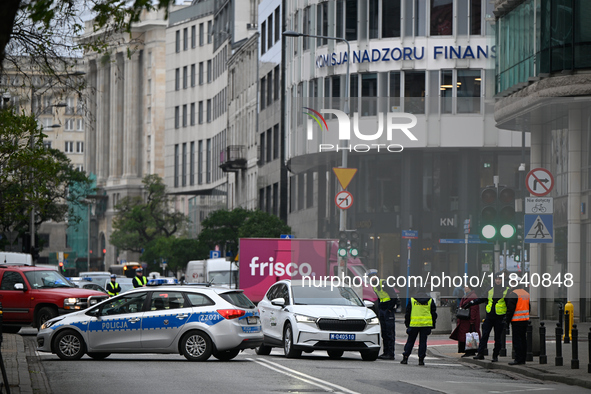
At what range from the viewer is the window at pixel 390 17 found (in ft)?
165

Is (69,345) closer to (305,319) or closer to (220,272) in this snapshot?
(305,319)

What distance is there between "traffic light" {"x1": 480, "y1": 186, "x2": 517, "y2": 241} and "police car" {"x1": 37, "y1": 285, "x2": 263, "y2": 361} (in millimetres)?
4587

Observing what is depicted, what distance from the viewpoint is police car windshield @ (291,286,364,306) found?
22000 millimetres

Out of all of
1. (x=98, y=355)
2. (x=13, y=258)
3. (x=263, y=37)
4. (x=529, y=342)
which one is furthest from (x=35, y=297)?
(x=263, y=37)

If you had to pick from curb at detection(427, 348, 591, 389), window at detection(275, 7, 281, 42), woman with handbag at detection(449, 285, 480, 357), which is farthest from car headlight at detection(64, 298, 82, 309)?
window at detection(275, 7, 281, 42)

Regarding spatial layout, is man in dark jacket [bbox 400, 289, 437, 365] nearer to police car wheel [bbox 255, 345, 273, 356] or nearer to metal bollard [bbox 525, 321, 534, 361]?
metal bollard [bbox 525, 321, 534, 361]

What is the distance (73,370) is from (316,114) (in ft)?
118

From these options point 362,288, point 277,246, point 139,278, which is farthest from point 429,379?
point 362,288

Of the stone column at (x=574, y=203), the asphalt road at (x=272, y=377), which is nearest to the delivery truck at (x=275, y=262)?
the stone column at (x=574, y=203)

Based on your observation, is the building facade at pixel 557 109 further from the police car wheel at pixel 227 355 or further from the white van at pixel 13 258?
the white van at pixel 13 258

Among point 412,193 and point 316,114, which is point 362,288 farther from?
point 316,114
